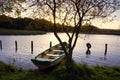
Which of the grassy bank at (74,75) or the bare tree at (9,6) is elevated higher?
the bare tree at (9,6)

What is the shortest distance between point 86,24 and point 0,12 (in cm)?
649

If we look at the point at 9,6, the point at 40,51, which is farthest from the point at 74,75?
the point at 40,51

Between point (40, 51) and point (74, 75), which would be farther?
point (40, 51)

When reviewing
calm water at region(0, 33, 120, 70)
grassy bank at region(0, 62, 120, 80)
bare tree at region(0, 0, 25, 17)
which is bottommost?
calm water at region(0, 33, 120, 70)

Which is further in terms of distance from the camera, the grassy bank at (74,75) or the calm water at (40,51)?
the calm water at (40,51)

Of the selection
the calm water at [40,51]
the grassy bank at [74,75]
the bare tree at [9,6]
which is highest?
the bare tree at [9,6]

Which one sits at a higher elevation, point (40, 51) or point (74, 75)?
point (74, 75)

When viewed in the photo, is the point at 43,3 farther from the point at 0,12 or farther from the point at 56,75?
the point at 56,75

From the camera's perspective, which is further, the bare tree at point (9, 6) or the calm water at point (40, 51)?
the calm water at point (40, 51)

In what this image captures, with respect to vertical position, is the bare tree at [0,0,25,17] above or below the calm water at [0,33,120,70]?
above

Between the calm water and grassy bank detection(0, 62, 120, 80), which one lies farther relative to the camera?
the calm water

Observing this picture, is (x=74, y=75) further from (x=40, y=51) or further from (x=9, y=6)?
(x=40, y=51)

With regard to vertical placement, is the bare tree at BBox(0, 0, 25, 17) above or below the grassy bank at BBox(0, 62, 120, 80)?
above

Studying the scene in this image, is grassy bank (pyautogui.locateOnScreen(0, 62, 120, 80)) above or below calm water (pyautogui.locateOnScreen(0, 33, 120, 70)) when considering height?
above
